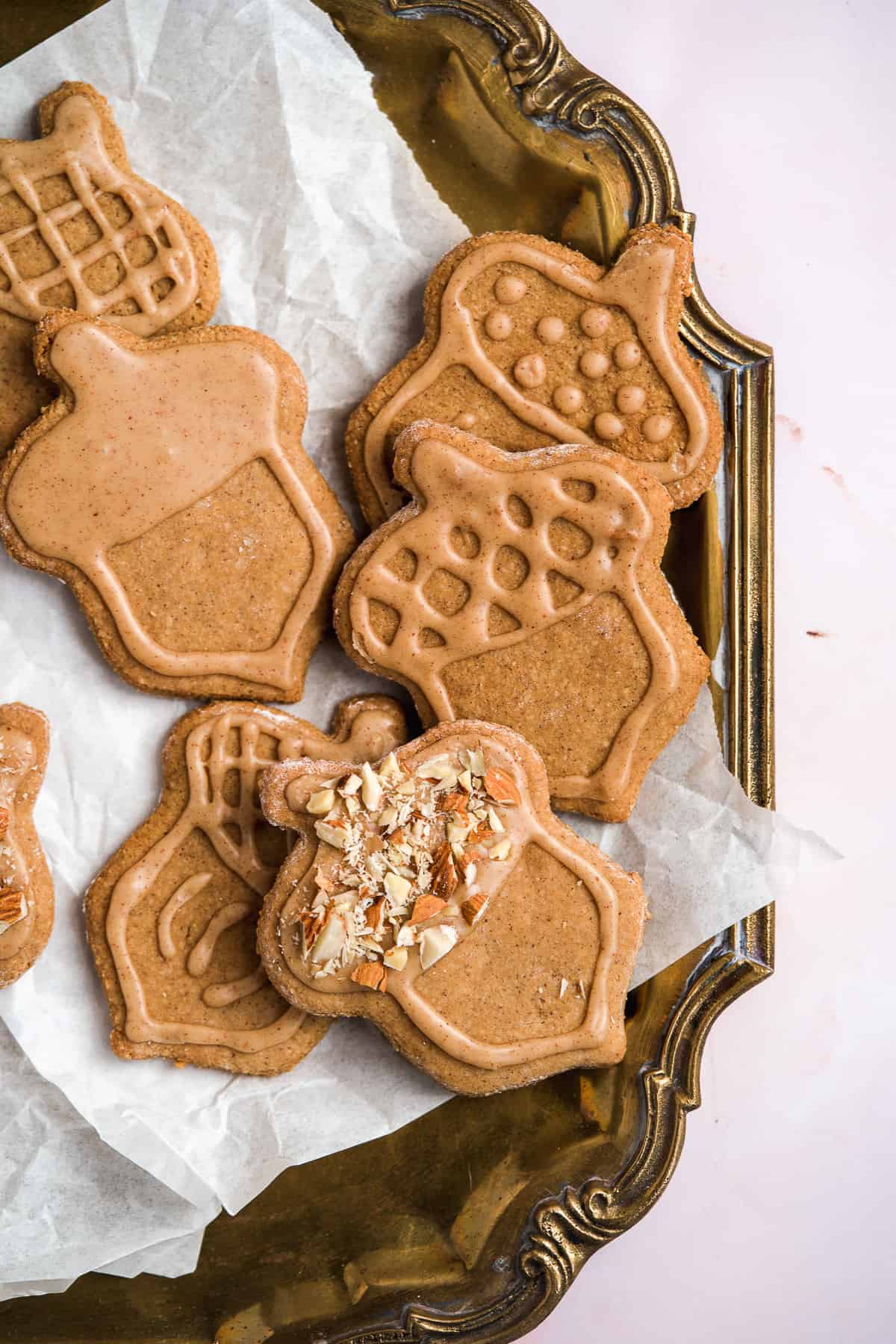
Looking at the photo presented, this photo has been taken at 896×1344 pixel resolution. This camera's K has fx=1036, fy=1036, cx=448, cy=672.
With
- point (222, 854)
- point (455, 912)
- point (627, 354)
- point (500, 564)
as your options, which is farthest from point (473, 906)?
point (627, 354)

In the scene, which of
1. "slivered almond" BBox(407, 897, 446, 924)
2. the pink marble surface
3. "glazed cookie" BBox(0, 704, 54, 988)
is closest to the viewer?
"slivered almond" BBox(407, 897, 446, 924)

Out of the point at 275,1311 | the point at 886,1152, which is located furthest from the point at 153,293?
the point at 886,1152

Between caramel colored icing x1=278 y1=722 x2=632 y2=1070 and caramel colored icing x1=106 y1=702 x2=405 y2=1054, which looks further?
caramel colored icing x1=106 y1=702 x2=405 y2=1054

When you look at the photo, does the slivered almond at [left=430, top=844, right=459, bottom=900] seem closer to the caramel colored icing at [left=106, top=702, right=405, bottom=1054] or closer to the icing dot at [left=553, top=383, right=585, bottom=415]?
the caramel colored icing at [left=106, top=702, right=405, bottom=1054]

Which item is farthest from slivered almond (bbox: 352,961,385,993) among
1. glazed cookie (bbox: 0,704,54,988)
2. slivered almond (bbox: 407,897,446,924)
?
glazed cookie (bbox: 0,704,54,988)

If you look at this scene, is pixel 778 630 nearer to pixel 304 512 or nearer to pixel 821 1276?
pixel 304 512

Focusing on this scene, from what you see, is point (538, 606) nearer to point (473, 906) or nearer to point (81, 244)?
point (473, 906)

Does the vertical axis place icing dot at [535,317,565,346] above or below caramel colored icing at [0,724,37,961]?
above
